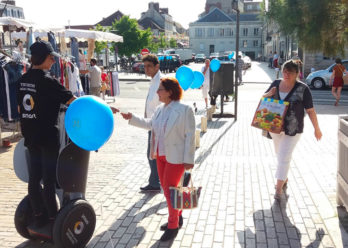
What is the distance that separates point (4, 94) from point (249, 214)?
18.4 feet

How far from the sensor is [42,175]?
361cm

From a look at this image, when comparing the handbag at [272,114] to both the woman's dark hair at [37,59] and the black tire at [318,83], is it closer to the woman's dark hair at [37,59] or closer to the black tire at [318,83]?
the woman's dark hair at [37,59]

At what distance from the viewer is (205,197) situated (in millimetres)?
5109

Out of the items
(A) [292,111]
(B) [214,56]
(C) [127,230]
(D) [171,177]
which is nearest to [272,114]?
(A) [292,111]

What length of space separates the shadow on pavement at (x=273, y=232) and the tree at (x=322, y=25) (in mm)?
1930

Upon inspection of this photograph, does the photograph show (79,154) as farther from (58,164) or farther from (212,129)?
(212,129)

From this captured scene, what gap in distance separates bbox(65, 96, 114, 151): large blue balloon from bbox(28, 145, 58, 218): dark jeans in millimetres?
447

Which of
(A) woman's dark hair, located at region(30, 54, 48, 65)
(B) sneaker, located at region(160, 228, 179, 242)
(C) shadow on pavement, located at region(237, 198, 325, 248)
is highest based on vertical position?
(A) woman's dark hair, located at region(30, 54, 48, 65)

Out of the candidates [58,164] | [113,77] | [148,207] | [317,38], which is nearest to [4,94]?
[148,207]

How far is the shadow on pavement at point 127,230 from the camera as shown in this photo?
12.9 ft

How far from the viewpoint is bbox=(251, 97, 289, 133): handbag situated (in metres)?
Answer: 4.72

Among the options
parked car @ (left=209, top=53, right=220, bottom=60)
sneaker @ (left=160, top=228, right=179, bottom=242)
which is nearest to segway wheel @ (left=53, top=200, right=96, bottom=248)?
sneaker @ (left=160, top=228, right=179, bottom=242)

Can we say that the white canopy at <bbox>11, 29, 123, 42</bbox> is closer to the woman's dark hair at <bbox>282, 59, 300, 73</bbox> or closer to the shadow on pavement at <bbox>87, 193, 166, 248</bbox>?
the shadow on pavement at <bbox>87, 193, 166, 248</bbox>

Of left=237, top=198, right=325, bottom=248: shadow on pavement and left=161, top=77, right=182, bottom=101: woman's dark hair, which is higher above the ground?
left=161, top=77, right=182, bottom=101: woman's dark hair
